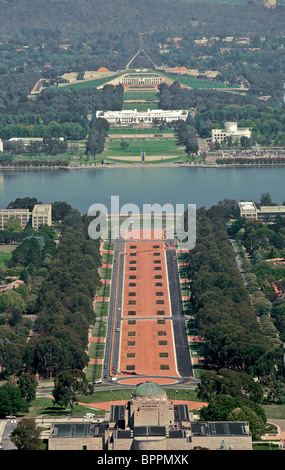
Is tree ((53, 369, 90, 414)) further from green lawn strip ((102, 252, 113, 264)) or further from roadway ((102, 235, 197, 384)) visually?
green lawn strip ((102, 252, 113, 264))

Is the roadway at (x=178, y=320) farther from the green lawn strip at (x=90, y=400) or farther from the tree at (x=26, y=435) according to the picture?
the tree at (x=26, y=435)

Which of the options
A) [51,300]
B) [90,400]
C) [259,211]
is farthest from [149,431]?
[259,211]

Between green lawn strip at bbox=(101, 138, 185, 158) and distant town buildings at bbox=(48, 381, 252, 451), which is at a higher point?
green lawn strip at bbox=(101, 138, 185, 158)

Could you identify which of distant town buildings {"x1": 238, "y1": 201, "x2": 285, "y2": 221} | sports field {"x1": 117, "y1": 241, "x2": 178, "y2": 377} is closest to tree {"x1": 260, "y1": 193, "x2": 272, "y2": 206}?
distant town buildings {"x1": 238, "y1": 201, "x2": 285, "y2": 221}

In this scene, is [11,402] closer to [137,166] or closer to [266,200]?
[266,200]
